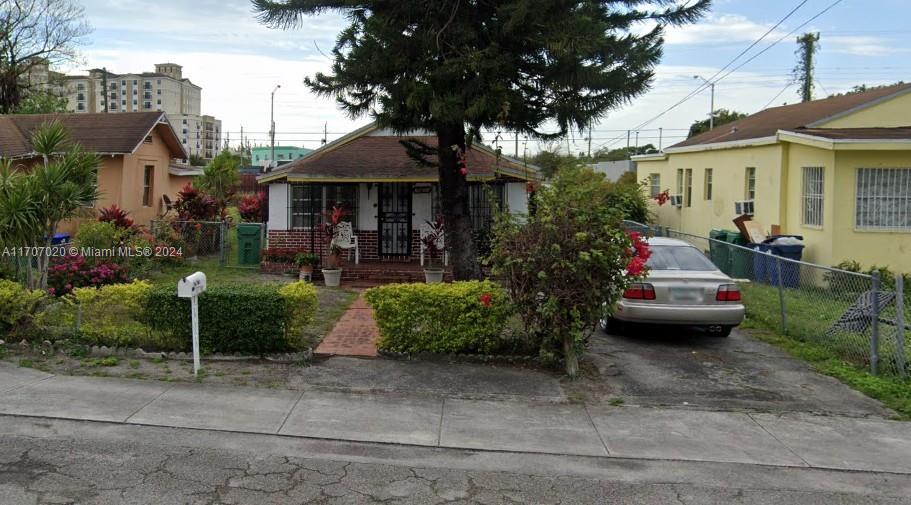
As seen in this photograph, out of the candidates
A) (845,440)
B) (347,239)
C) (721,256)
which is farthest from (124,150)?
(845,440)

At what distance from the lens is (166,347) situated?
334 inches

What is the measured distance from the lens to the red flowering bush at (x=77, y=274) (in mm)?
11961

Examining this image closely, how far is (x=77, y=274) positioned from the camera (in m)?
12.2

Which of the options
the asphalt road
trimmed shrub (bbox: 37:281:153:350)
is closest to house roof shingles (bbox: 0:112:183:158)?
trimmed shrub (bbox: 37:281:153:350)

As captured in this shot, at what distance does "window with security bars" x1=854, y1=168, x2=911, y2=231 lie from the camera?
14914mm

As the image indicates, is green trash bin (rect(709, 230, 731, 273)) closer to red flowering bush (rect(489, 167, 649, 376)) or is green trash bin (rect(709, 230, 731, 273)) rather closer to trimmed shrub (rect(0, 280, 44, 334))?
red flowering bush (rect(489, 167, 649, 376))

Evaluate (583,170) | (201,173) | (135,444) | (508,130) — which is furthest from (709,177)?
(135,444)

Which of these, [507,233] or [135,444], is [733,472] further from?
[135,444]

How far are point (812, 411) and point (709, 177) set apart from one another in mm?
16270

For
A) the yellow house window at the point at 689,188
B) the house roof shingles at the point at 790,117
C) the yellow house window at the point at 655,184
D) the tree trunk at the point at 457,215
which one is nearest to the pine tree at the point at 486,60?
the tree trunk at the point at 457,215

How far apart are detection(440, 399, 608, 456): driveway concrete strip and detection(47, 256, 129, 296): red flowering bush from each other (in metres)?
7.81

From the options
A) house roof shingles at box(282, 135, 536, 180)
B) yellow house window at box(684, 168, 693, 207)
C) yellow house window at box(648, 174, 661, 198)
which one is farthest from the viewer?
yellow house window at box(648, 174, 661, 198)

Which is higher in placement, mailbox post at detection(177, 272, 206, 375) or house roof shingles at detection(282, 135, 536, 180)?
house roof shingles at detection(282, 135, 536, 180)

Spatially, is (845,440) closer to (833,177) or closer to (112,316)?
(112,316)
